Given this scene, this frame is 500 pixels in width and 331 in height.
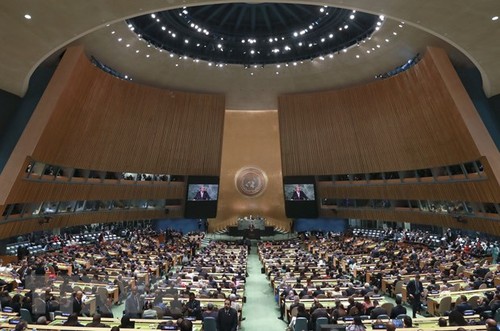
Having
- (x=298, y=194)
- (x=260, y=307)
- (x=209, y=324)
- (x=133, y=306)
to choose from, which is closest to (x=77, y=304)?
(x=133, y=306)

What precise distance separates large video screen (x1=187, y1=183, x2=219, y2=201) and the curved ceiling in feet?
28.5

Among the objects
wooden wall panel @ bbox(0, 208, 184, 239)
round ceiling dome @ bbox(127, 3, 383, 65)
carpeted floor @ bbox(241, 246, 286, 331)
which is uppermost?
round ceiling dome @ bbox(127, 3, 383, 65)

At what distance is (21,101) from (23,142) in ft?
10.6

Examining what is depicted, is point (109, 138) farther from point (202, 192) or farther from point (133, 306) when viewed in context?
point (133, 306)

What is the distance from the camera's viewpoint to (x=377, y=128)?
91.2 feet

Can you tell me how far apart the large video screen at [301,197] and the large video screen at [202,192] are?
6.66m

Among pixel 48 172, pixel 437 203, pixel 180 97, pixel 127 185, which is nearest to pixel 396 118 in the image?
pixel 437 203

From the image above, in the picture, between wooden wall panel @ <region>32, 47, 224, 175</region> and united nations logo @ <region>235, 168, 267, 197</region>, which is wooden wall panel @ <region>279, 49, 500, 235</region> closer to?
united nations logo @ <region>235, 168, 267, 197</region>

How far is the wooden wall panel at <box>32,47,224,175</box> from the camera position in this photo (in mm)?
21719

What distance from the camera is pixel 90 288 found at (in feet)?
40.3

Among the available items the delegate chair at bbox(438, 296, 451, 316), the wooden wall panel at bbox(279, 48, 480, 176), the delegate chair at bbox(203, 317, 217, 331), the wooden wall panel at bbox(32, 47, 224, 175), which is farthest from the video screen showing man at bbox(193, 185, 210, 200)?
the delegate chair at bbox(203, 317, 217, 331)

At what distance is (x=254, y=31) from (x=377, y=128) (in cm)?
1253

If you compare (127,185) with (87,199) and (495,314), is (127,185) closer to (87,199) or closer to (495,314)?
(87,199)

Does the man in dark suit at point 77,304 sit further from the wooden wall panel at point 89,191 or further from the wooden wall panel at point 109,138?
the wooden wall panel at point 89,191
